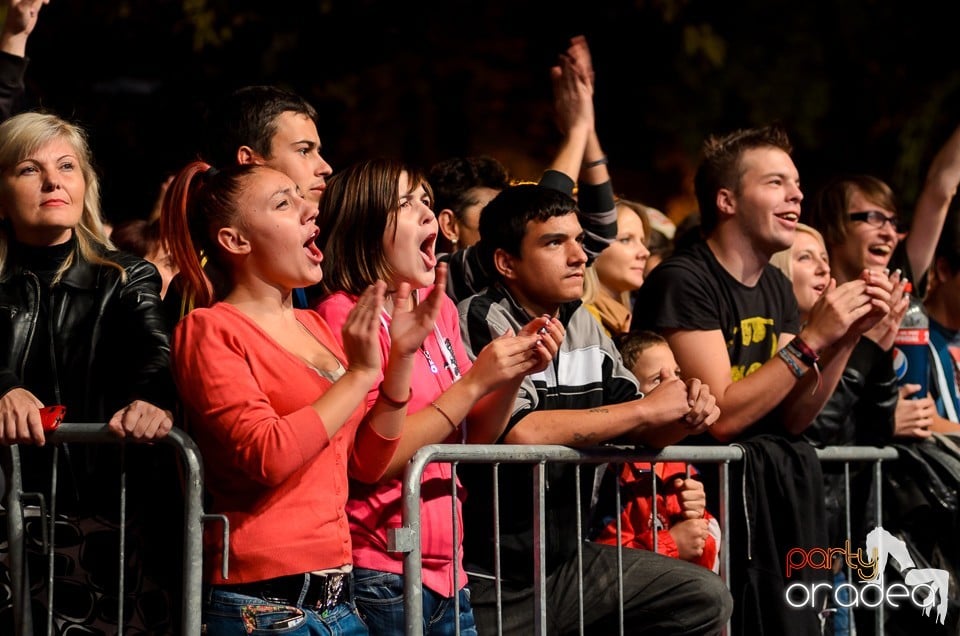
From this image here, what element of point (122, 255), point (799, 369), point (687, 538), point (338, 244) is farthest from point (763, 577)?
point (122, 255)

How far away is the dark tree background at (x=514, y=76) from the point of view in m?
10.1

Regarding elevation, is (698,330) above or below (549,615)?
above

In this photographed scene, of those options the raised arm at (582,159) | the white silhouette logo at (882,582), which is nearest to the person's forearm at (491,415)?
the raised arm at (582,159)

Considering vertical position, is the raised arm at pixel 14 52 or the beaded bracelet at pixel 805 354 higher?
the raised arm at pixel 14 52

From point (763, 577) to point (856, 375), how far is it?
1.01m

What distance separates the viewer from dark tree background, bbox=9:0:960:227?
1015 centimetres

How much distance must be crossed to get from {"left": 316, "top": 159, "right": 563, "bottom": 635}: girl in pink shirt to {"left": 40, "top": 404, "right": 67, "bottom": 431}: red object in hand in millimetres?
858

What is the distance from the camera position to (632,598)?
488 centimetres

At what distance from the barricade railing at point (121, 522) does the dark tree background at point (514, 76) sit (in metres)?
5.51

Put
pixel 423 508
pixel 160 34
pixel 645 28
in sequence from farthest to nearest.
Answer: pixel 645 28
pixel 160 34
pixel 423 508

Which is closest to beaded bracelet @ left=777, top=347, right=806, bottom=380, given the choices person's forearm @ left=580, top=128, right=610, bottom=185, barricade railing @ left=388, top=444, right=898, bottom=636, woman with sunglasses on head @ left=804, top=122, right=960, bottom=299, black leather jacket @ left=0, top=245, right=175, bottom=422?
barricade railing @ left=388, top=444, right=898, bottom=636

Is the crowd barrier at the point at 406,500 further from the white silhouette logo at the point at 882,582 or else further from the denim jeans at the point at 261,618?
the white silhouette logo at the point at 882,582

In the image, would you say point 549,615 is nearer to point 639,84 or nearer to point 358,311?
point 358,311

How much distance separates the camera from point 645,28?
1107cm
